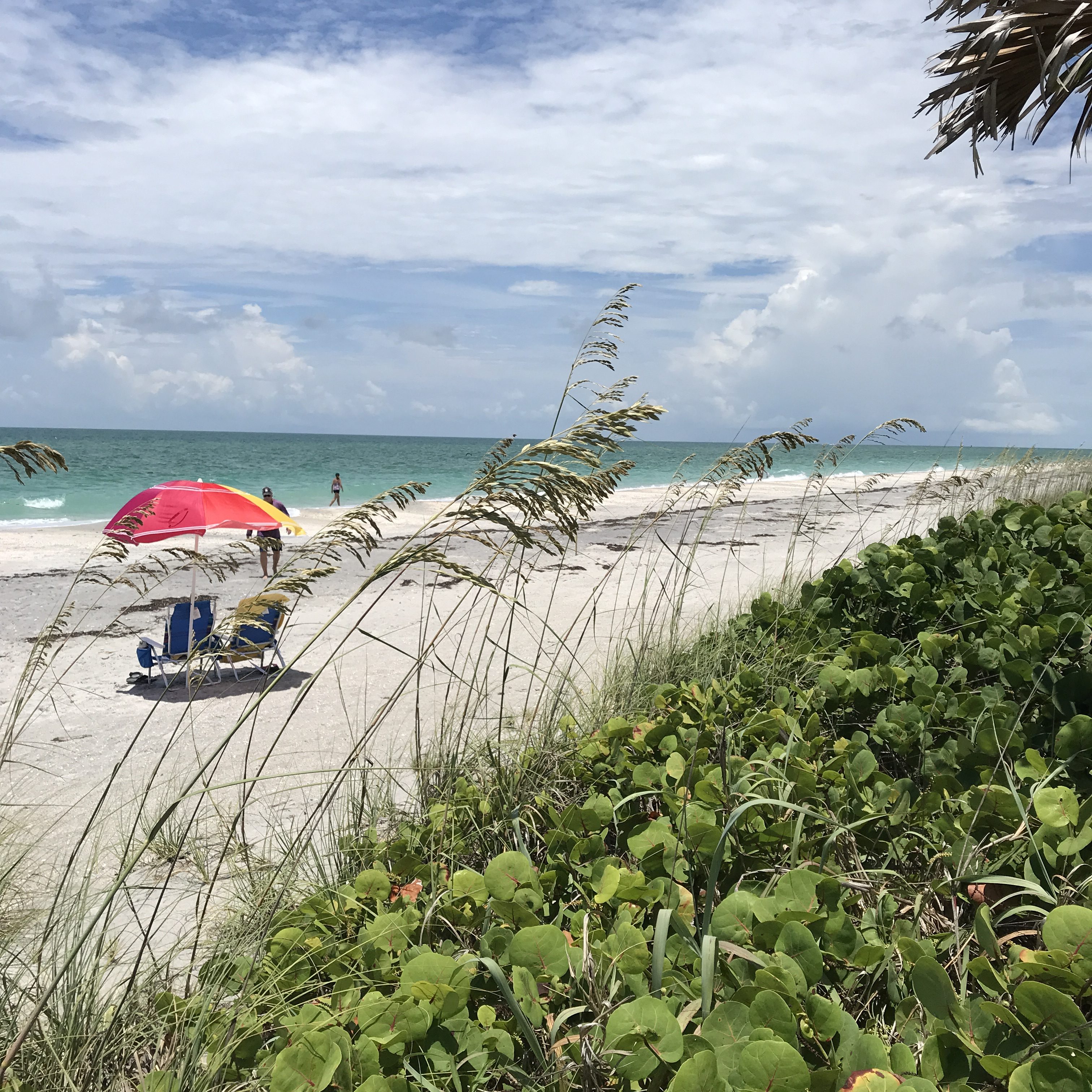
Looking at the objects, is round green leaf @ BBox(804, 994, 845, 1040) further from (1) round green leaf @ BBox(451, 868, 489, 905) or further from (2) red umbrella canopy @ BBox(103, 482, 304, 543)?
(2) red umbrella canopy @ BBox(103, 482, 304, 543)

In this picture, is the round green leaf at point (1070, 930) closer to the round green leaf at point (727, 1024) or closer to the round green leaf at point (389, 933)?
the round green leaf at point (727, 1024)

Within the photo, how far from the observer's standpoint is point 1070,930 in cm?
134

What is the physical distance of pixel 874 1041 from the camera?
125cm

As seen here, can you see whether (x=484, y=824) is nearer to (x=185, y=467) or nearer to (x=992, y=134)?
(x=992, y=134)

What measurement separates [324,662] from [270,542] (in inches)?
116

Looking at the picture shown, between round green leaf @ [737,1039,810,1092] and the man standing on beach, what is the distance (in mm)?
1385

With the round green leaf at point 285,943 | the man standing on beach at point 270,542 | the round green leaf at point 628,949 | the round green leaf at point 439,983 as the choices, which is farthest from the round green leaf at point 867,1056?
the man standing on beach at point 270,542

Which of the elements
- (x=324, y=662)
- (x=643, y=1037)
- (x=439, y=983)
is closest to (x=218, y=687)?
(x=324, y=662)

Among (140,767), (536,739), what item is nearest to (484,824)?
(536,739)

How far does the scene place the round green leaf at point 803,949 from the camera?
1.46 m

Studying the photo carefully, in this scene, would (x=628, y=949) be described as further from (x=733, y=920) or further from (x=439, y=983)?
(x=439, y=983)

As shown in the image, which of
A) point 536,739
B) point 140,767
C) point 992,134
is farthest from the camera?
point 140,767

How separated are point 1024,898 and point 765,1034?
0.89 meters

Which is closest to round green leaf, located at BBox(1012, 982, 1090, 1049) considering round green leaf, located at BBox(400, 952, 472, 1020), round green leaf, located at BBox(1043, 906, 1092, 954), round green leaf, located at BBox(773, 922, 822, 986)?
round green leaf, located at BBox(1043, 906, 1092, 954)
